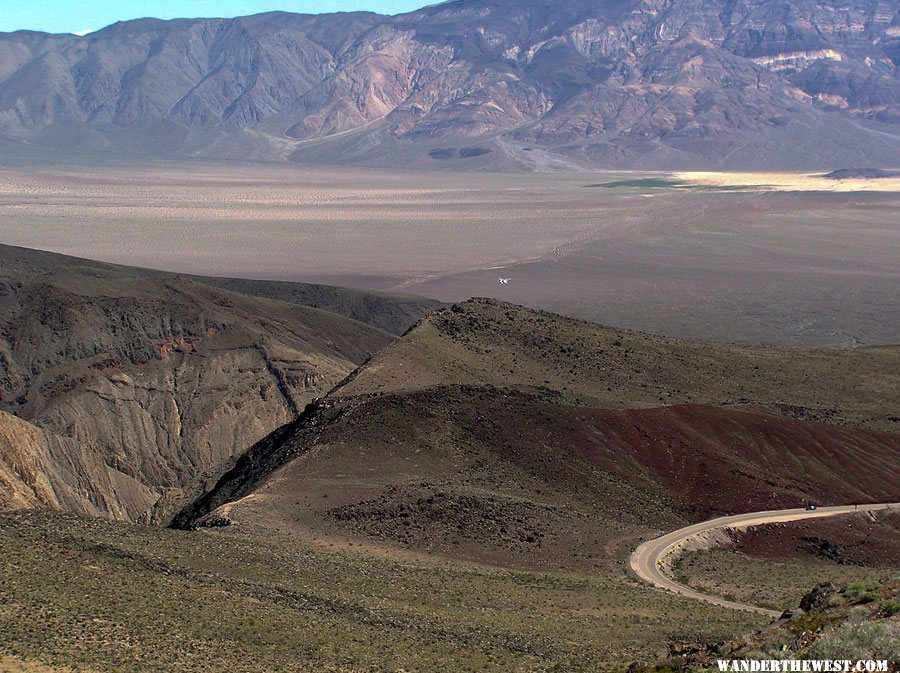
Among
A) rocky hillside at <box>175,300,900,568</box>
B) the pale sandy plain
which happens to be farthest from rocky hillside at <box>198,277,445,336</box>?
rocky hillside at <box>175,300,900,568</box>

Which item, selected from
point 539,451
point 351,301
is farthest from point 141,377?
point 351,301

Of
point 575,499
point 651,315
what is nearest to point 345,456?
A: point 575,499

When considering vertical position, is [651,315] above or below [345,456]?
below

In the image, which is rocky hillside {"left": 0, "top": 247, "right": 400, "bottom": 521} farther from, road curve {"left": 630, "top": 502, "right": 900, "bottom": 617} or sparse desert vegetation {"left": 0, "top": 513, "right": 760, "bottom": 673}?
sparse desert vegetation {"left": 0, "top": 513, "right": 760, "bottom": 673}

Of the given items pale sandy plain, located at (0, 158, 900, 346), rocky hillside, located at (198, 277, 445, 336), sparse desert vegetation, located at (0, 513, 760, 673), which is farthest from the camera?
pale sandy plain, located at (0, 158, 900, 346)

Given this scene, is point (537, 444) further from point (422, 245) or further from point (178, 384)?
point (422, 245)

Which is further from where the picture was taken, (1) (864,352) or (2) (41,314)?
(2) (41,314)
